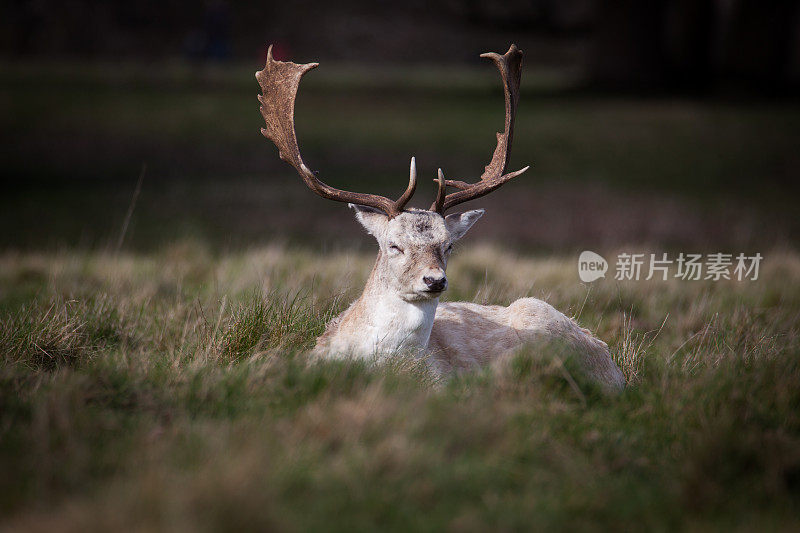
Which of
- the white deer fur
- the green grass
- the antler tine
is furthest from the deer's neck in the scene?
the green grass

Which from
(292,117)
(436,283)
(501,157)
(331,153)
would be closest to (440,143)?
(331,153)

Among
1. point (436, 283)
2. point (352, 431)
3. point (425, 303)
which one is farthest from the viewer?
point (425, 303)

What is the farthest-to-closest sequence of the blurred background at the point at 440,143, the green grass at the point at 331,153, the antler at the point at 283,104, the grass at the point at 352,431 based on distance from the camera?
the green grass at the point at 331,153 → the blurred background at the point at 440,143 → the antler at the point at 283,104 → the grass at the point at 352,431

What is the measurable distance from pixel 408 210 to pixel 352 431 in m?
1.98

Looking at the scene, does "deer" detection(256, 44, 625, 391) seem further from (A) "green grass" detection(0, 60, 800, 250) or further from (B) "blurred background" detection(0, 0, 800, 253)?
(A) "green grass" detection(0, 60, 800, 250)

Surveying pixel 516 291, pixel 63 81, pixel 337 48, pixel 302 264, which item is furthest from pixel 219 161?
pixel 337 48

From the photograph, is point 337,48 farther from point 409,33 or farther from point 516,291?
point 516,291

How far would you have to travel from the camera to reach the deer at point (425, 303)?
5121mm

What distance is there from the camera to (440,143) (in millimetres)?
20359

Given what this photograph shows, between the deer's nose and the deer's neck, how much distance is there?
0.86ft

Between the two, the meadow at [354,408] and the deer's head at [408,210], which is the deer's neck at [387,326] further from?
the meadow at [354,408]

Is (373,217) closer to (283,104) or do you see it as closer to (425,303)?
(425,303)

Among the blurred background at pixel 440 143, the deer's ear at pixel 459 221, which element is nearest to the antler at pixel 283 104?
the deer's ear at pixel 459 221

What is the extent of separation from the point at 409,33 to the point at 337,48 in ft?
16.2
